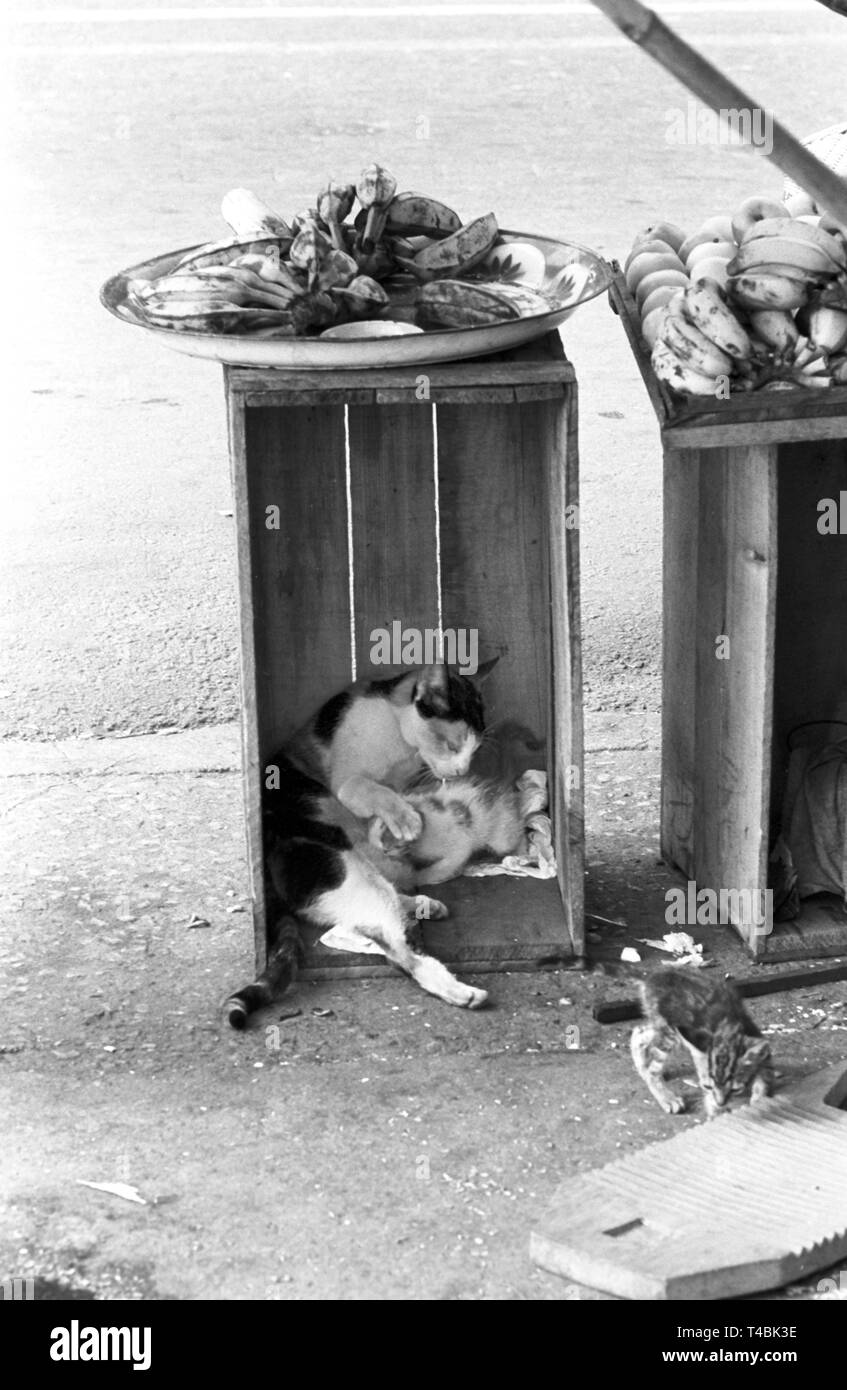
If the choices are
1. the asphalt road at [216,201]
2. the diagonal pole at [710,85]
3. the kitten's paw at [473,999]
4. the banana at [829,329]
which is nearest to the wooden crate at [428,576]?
the kitten's paw at [473,999]

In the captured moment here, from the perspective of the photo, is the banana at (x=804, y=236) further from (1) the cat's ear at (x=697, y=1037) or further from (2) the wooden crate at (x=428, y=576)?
(1) the cat's ear at (x=697, y=1037)

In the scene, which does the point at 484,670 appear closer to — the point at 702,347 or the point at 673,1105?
the point at 702,347

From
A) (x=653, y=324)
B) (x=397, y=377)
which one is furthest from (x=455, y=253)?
(x=397, y=377)

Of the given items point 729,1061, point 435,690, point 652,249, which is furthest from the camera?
point 652,249

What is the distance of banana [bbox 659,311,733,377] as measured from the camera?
3.24 m

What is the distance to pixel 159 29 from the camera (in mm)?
15578

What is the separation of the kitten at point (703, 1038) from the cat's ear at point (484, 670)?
1.07 meters

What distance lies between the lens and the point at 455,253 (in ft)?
12.3

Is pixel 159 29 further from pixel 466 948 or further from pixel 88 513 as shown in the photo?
pixel 466 948

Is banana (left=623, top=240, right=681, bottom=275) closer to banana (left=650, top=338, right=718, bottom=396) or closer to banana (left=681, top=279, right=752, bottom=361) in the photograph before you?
banana (left=681, top=279, right=752, bottom=361)

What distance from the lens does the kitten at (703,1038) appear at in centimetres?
317

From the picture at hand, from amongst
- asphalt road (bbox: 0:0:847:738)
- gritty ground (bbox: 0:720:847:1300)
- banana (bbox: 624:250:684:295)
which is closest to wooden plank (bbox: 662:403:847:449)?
banana (bbox: 624:250:684:295)

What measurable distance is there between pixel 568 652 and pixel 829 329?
2.76ft

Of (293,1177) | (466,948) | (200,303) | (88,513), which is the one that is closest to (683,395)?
(200,303)
